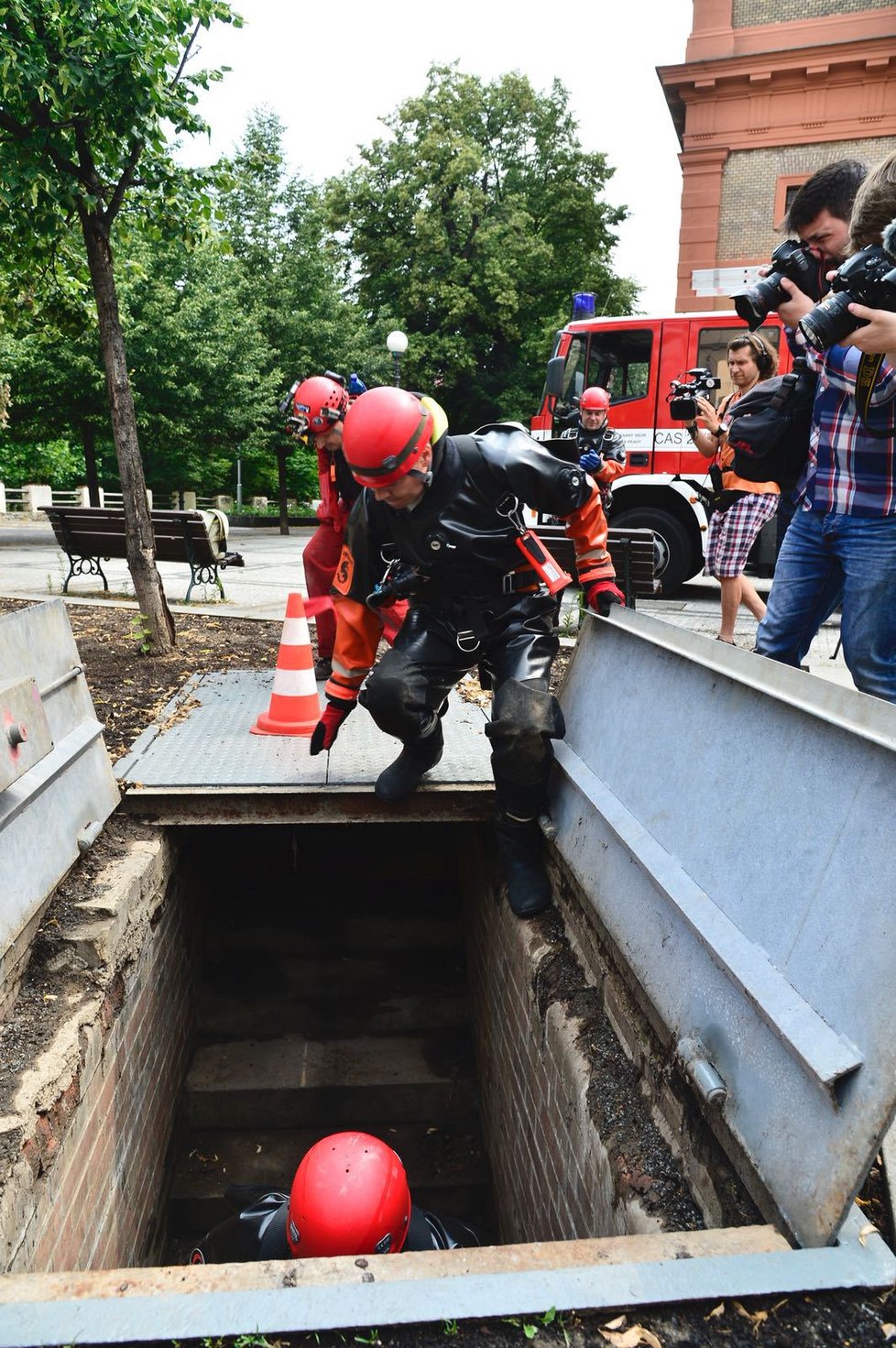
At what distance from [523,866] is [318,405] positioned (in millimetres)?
2796

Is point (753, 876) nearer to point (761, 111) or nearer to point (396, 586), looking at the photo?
point (396, 586)

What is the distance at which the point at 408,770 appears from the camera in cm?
387

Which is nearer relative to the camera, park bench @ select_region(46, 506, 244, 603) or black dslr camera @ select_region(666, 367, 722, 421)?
black dslr camera @ select_region(666, 367, 722, 421)

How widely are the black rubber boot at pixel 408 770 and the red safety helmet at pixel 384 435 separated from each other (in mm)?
1133

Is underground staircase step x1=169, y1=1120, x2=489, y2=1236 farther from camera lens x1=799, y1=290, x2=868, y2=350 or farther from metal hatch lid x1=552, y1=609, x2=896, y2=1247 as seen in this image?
camera lens x1=799, y1=290, x2=868, y2=350

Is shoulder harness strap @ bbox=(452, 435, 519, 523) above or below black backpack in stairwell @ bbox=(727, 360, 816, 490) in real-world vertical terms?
below

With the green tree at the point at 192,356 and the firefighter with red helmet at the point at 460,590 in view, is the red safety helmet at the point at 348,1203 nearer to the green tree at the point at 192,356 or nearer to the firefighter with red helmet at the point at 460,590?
the firefighter with red helmet at the point at 460,590

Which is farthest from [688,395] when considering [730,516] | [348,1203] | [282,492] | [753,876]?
[282,492]

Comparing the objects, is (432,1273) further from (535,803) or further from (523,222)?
(523,222)

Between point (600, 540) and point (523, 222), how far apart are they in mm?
32814

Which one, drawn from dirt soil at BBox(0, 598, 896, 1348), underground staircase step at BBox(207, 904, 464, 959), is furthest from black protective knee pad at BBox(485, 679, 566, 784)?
underground staircase step at BBox(207, 904, 464, 959)

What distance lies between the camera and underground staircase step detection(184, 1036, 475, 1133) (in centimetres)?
439

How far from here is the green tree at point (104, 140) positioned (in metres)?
5.23

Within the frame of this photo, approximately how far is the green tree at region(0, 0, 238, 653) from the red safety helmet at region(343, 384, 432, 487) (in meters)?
3.62
